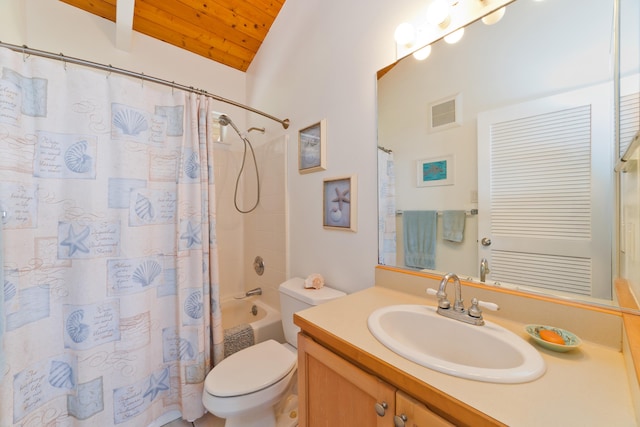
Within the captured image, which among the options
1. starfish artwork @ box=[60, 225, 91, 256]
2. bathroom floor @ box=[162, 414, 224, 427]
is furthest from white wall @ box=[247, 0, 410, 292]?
starfish artwork @ box=[60, 225, 91, 256]

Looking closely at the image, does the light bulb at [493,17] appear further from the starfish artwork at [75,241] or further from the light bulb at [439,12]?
the starfish artwork at [75,241]

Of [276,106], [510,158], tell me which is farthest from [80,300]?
[510,158]

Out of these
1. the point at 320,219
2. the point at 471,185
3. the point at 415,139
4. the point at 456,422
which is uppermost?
the point at 415,139

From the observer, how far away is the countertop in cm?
46

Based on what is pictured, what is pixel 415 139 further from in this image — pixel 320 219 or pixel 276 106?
pixel 276 106

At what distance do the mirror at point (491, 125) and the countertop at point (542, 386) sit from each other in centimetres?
24

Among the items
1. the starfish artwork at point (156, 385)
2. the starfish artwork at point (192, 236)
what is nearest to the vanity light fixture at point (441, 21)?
the starfish artwork at point (192, 236)

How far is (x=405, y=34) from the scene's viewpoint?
1129mm

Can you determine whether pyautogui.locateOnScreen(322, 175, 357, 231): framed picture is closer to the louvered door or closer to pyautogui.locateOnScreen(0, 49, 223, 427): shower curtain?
the louvered door

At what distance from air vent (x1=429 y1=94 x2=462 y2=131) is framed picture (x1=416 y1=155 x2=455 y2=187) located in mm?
146

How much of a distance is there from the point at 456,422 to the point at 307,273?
1.23 meters

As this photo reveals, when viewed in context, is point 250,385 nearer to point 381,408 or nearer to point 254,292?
point 381,408

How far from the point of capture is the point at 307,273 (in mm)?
1688

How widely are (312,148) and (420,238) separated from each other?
3.01 ft
